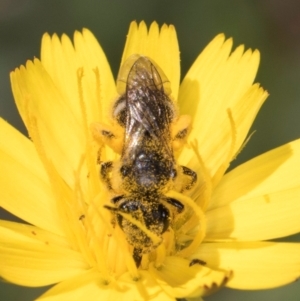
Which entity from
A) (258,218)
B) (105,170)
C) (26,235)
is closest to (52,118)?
(105,170)

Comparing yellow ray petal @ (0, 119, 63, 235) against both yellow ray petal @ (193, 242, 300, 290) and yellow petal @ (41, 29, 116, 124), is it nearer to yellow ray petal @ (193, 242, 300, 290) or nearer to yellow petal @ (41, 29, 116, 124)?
yellow petal @ (41, 29, 116, 124)

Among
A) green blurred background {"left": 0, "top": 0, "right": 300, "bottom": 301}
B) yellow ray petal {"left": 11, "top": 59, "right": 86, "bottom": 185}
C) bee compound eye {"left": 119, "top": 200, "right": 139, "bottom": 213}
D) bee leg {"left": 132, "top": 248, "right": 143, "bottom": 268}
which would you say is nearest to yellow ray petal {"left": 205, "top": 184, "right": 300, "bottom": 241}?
bee leg {"left": 132, "top": 248, "right": 143, "bottom": 268}

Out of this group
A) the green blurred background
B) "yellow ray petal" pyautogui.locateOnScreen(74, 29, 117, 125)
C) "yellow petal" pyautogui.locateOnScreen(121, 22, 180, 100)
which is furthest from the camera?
the green blurred background

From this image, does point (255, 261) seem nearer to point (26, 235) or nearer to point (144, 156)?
point (144, 156)

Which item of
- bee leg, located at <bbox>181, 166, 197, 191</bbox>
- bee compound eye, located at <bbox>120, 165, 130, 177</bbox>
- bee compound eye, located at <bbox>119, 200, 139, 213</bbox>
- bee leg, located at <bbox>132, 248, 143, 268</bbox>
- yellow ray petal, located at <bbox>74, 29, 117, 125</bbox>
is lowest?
bee leg, located at <bbox>132, 248, 143, 268</bbox>

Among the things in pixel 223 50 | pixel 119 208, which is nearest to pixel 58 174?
pixel 119 208
